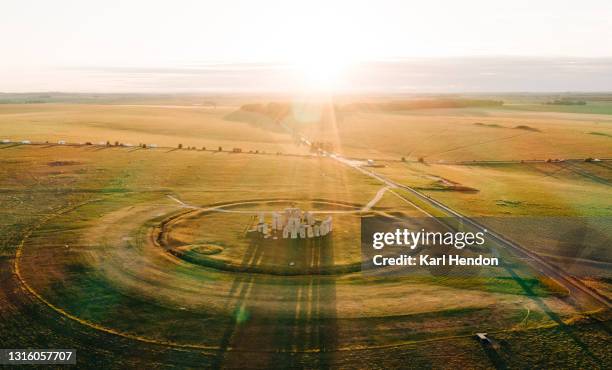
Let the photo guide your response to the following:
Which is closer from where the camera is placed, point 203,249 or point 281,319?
point 281,319

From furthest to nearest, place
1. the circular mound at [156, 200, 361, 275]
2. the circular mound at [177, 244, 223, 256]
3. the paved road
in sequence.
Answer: the circular mound at [177, 244, 223, 256], the circular mound at [156, 200, 361, 275], the paved road

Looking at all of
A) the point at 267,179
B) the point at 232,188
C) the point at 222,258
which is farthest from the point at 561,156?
the point at 222,258

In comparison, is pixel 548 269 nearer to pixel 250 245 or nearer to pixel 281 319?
pixel 281 319

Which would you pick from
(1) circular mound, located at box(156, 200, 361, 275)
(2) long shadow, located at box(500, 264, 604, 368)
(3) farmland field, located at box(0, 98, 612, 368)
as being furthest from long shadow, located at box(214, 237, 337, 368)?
(2) long shadow, located at box(500, 264, 604, 368)

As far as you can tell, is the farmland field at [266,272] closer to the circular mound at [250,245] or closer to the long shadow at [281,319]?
the long shadow at [281,319]

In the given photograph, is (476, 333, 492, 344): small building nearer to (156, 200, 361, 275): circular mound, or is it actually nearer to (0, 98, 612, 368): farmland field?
(0, 98, 612, 368): farmland field

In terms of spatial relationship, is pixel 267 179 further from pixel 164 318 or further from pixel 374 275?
pixel 164 318

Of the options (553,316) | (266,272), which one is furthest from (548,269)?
(266,272)
